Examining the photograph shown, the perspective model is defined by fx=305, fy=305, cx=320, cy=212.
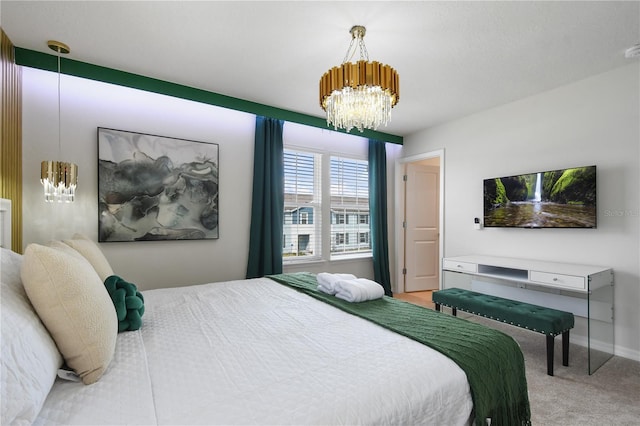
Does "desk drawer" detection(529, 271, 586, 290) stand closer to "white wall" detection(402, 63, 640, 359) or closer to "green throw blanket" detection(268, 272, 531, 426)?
"white wall" detection(402, 63, 640, 359)

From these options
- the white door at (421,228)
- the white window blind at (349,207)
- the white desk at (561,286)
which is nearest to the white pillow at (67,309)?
the white desk at (561,286)

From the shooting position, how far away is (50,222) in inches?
104

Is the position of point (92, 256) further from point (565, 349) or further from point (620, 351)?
point (620, 351)

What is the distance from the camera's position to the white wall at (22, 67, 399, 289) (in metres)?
2.60

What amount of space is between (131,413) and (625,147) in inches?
152

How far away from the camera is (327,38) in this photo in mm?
2273

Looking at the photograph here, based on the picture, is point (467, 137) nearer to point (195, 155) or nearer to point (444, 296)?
point (444, 296)

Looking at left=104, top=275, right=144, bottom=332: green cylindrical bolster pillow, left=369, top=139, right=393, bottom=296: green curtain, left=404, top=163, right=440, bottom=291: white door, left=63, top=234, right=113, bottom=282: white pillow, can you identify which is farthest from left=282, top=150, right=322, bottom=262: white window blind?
left=104, top=275, right=144, bottom=332: green cylindrical bolster pillow

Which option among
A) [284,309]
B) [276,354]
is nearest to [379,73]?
[284,309]

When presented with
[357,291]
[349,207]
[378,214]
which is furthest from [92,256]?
[378,214]

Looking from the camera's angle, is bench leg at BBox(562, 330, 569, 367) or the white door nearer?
bench leg at BBox(562, 330, 569, 367)

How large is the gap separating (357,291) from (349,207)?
2.61 metres

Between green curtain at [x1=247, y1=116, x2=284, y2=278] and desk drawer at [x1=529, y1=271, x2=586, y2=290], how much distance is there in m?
2.59

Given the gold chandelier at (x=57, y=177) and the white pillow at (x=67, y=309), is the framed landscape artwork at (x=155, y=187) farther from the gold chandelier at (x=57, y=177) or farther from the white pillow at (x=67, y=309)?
A: the white pillow at (x=67, y=309)
